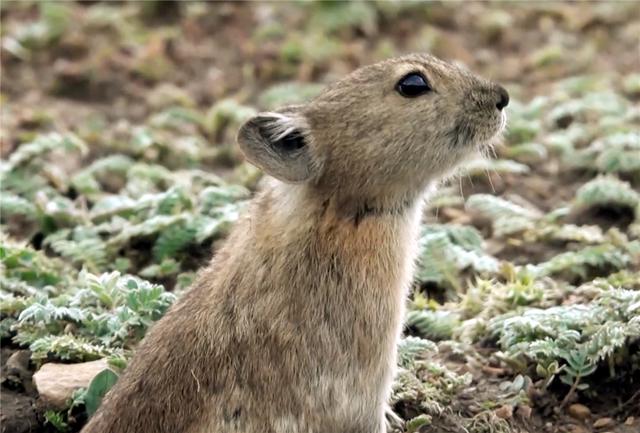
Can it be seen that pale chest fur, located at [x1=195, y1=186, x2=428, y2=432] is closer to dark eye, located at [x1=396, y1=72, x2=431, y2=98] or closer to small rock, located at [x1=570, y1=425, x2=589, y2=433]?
dark eye, located at [x1=396, y1=72, x2=431, y2=98]

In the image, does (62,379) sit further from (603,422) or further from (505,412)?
(603,422)

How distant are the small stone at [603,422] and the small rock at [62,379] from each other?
2.68 m

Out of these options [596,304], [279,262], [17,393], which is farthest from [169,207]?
[596,304]

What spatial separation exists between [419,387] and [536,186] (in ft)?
12.2

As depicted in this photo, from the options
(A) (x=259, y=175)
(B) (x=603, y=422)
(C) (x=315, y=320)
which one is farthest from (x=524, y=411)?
(A) (x=259, y=175)

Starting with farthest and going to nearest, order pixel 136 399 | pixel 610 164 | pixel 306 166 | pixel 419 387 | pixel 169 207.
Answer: pixel 610 164, pixel 169 207, pixel 419 387, pixel 306 166, pixel 136 399

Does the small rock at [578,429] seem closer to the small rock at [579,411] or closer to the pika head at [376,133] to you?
the small rock at [579,411]

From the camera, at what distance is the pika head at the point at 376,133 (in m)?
5.93

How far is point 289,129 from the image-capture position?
596 centimetres

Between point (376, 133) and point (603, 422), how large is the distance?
6.50 feet

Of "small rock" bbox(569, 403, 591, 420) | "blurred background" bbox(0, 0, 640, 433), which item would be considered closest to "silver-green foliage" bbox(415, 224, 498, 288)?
"blurred background" bbox(0, 0, 640, 433)

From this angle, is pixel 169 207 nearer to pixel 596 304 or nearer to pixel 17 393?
pixel 17 393

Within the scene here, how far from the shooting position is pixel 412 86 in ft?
20.2

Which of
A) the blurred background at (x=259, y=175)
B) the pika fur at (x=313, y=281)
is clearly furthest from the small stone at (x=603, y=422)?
the pika fur at (x=313, y=281)
